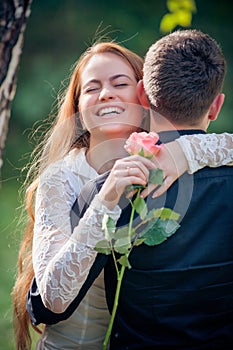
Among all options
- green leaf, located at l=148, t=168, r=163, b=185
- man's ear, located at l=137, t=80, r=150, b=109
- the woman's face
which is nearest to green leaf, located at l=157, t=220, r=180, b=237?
green leaf, located at l=148, t=168, r=163, b=185

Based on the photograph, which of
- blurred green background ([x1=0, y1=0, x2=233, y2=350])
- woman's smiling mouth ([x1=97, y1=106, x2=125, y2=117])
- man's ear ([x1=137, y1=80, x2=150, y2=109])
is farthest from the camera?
blurred green background ([x1=0, y1=0, x2=233, y2=350])

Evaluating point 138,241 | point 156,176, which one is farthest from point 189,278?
point 156,176

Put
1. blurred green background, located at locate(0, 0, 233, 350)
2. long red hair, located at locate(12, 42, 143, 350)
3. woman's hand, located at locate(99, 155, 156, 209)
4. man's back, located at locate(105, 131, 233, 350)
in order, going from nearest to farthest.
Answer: woman's hand, located at locate(99, 155, 156, 209) < man's back, located at locate(105, 131, 233, 350) < long red hair, located at locate(12, 42, 143, 350) < blurred green background, located at locate(0, 0, 233, 350)

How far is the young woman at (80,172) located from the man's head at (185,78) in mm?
82

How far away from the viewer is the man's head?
224 cm

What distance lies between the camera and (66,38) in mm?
6504

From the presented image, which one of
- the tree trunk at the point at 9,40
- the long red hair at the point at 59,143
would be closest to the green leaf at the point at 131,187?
the tree trunk at the point at 9,40

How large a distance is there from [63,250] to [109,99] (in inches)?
25.0

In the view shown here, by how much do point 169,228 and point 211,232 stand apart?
0.42 ft

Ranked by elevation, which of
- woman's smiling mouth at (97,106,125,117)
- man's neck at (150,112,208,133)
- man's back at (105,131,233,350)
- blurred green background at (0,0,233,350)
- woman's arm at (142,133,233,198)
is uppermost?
blurred green background at (0,0,233,350)

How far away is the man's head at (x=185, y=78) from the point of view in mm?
2236

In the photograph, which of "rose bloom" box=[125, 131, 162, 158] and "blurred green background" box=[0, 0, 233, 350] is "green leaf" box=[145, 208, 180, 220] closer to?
"rose bloom" box=[125, 131, 162, 158]

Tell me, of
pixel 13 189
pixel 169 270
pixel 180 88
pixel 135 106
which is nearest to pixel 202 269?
pixel 169 270

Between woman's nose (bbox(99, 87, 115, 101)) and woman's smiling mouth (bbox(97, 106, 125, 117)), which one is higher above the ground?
woman's nose (bbox(99, 87, 115, 101))
